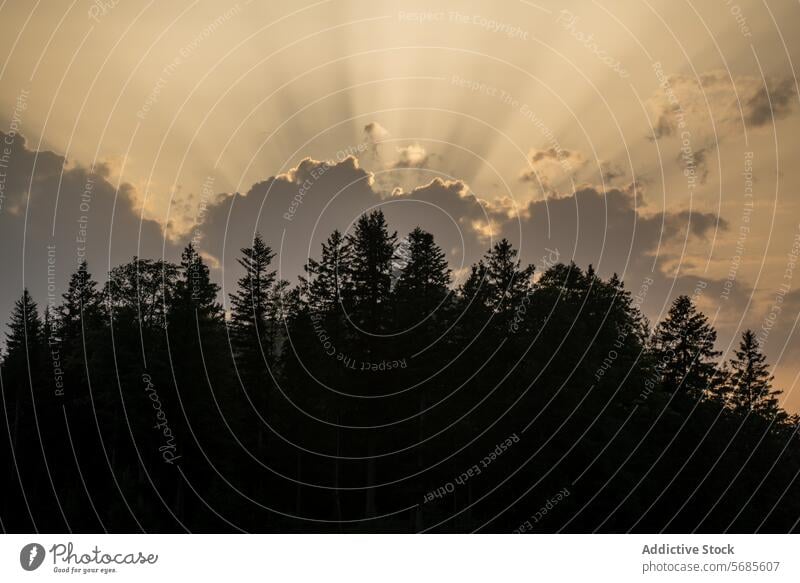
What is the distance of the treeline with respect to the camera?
50.4 meters

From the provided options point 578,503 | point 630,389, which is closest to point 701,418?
point 630,389

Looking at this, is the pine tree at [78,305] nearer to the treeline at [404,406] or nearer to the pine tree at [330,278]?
the treeline at [404,406]

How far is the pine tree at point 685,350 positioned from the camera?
58625 millimetres

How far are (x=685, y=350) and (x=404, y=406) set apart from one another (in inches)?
919

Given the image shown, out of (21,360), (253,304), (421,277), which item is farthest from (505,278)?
(21,360)

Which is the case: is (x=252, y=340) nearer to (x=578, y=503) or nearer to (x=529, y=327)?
(x=529, y=327)

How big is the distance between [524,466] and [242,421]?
20.0 meters
